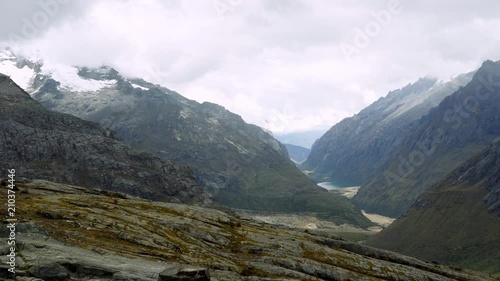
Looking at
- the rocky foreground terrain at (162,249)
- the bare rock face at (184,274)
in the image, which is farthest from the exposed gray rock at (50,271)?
the bare rock face at (184,274)

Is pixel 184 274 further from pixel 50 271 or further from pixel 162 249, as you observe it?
pixel 162 249

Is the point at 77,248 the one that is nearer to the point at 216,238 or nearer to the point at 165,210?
the point at 216,238

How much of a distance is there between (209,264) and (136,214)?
3107 cm

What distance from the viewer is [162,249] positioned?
67.2 m

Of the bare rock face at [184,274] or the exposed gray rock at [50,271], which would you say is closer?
the bare rock face at [184,274]

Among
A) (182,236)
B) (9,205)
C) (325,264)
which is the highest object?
(9,205)

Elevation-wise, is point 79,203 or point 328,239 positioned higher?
point 79,203

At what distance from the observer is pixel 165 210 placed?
104000mm

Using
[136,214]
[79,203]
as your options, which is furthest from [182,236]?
[79,203]

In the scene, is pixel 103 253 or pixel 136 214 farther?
pixel 136 214

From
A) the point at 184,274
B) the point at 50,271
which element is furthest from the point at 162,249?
the point at 184,274

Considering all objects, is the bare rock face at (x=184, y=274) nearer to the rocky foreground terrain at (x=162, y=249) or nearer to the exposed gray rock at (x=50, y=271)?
the rocky foreground terrain at (x=162, y=249)

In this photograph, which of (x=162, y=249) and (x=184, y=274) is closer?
(x=184, y=274)

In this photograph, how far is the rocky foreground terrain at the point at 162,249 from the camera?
46.5m
